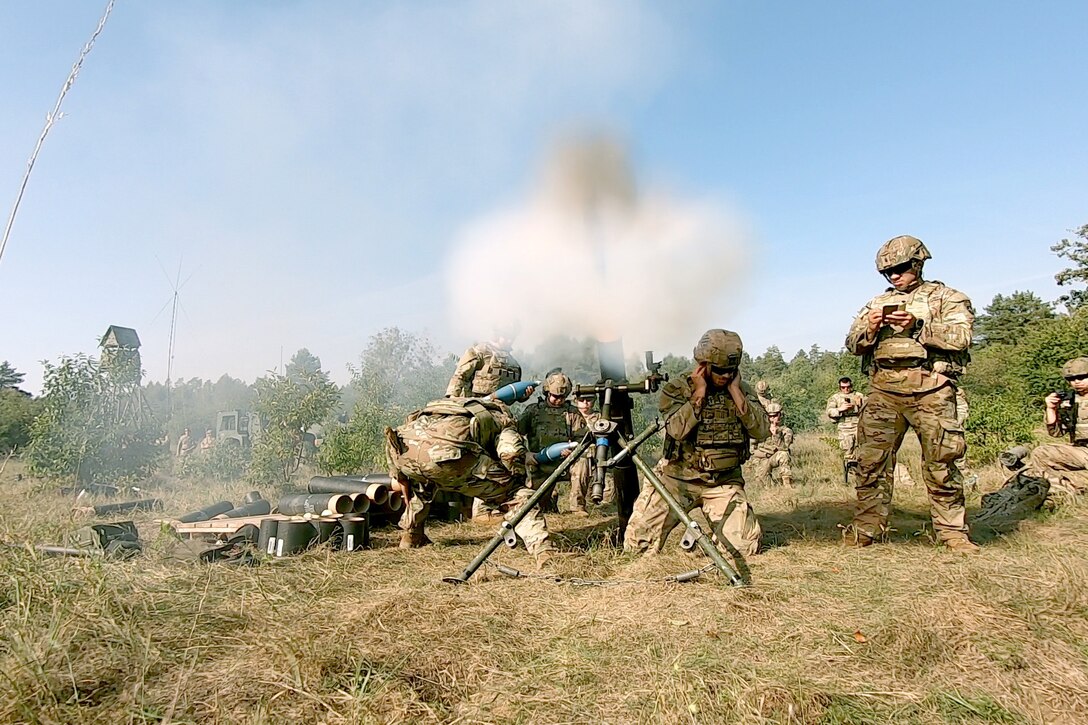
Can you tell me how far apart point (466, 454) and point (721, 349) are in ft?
7.96

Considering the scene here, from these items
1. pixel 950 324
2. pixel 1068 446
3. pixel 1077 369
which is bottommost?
pixel 1068 446

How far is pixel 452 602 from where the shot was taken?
3.85 meters

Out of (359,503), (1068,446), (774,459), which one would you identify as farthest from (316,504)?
(774,459)

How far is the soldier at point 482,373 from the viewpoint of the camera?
8.09 meters

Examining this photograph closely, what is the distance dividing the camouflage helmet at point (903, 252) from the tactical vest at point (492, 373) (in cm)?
472

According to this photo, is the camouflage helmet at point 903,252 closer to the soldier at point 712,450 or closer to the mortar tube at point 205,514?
the soldier at point 712,450

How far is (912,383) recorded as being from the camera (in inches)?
213

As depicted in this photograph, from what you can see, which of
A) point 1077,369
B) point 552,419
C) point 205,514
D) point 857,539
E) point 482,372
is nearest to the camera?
point 857,539

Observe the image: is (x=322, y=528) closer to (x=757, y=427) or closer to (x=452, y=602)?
(x=452, y=602)

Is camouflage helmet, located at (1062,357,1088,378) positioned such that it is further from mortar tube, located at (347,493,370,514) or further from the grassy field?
mortar tube, located at (347,493,370,514)

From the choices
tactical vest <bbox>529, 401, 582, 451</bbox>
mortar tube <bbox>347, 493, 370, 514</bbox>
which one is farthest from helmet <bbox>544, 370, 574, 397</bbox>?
mortar tube <bbox>347, 493, 370, 514</bbox>

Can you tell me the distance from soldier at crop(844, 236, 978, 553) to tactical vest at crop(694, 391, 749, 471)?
1.11m

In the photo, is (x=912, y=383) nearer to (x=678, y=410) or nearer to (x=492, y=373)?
(x=678, y=410)

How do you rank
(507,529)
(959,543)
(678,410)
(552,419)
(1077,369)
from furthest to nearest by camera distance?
(552,419)
(1077,369)
(678,410)
(959,543)
(507,529)
